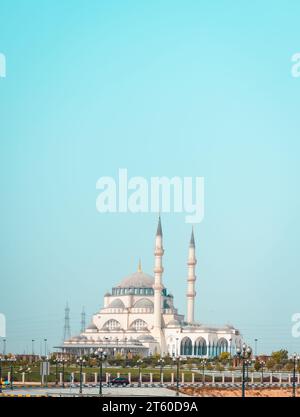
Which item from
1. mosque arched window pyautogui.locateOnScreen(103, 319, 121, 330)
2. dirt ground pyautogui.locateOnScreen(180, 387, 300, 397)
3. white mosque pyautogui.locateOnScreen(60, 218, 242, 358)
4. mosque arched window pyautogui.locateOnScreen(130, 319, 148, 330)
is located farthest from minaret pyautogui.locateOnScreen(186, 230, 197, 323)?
dirt ground pyautogui.locateOnScreen(180, 387, 300, 397)

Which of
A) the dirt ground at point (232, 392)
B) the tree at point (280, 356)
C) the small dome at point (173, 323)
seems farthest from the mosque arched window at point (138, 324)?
the dirt ground at point (232, 392)

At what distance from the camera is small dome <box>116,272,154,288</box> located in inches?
4656

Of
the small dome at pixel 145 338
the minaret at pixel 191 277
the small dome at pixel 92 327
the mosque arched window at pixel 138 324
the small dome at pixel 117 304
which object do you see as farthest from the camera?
the small dome at pixel 117 304

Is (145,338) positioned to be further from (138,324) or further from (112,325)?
(112,325)

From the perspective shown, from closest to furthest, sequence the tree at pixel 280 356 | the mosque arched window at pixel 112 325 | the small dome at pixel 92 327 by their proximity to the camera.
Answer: the tree at pixel 280 356 → the mosque arched window at pixel 112 325 → the small dome at pixel 92 327

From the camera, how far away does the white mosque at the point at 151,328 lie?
342 feet

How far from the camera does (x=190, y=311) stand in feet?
349

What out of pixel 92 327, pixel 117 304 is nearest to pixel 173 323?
pixel 117 304

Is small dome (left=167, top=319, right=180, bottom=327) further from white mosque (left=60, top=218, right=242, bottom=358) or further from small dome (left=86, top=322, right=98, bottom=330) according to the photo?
small dome (left=86, top=322, right=98, bottom=330)

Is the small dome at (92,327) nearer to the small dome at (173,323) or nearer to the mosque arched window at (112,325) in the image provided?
the mosque arched window at (112,325)
